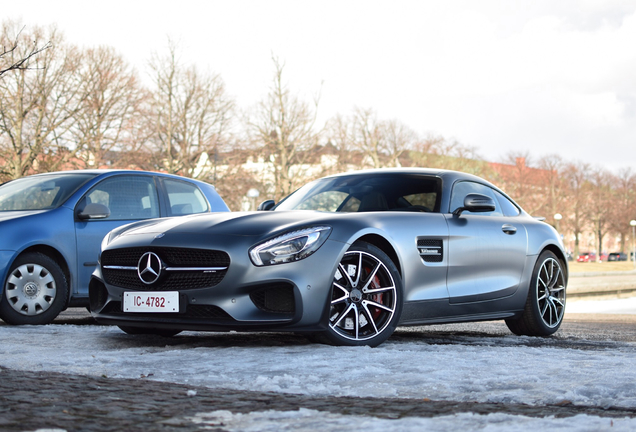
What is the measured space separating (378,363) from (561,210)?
253 ft

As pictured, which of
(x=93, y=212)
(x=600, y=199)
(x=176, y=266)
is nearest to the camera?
(x=176, y=266)

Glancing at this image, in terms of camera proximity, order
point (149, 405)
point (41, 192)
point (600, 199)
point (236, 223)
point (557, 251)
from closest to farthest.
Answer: point (149, 405) → point (236, 223) → point (557, 251) → point (41, 192) → point (600, 199)

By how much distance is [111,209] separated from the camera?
27.4 feet

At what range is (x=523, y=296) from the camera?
7.07 metres

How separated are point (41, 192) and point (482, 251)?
14.7ft

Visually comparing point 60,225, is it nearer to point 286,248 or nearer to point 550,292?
point 286,248

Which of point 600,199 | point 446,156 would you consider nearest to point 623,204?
point 600,199

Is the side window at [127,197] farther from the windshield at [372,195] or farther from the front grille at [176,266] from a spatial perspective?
the front grille at [176,266]

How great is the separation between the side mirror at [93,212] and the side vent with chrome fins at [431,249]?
3492 millimetres

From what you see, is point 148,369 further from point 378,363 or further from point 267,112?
Result: point 267,112

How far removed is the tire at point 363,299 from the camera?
525 centimetres

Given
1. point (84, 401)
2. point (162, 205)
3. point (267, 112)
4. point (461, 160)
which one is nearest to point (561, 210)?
point (461, 160)

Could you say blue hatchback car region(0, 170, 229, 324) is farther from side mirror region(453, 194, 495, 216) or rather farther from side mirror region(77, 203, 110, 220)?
side mirror region(453, 194, 495, 216)

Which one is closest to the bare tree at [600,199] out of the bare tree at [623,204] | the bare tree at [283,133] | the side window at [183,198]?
the bare tree at [623,204]
